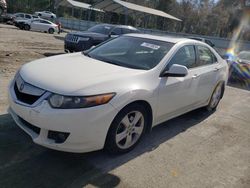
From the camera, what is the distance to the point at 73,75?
11.6 ft

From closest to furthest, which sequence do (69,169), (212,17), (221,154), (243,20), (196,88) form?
1. (69,169)
2. (221,154)
3. (196,88)
4. (243,20)
5. (212,17)

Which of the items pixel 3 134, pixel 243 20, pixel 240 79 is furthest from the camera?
pixel 243 20

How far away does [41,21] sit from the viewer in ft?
92.6

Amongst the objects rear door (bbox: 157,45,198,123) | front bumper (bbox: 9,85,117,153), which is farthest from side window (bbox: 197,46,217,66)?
front bumper (bbox: 9,85,117,153)

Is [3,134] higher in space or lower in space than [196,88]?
lower

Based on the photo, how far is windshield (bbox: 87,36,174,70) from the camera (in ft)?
13.9

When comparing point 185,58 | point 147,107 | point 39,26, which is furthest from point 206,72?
point 39,26

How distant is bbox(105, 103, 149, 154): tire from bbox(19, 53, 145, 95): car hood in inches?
16.3

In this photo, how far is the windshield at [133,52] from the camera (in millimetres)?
4238

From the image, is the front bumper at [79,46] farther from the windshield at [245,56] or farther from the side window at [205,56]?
the windshield at [245,56]

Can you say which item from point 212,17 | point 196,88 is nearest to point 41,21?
point 196,88

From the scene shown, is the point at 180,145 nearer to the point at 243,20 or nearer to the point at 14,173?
the point at 14,173

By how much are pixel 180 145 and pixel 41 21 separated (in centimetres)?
2686

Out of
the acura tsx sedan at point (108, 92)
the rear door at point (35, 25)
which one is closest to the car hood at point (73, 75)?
the acura tsx sedan at point (108, 92)
